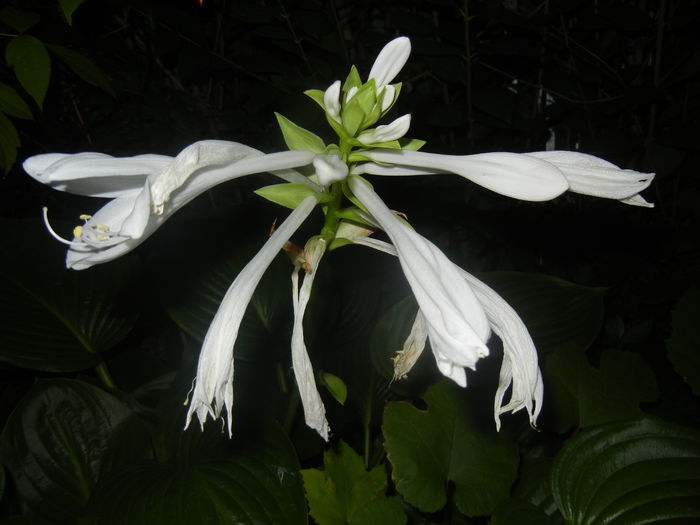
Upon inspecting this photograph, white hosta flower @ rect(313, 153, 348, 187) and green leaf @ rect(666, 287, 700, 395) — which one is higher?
white hosta flower @ rect(313, 153, 348, 187)

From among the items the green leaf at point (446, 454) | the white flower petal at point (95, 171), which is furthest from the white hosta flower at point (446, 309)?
the green leaf at point (446, 454)

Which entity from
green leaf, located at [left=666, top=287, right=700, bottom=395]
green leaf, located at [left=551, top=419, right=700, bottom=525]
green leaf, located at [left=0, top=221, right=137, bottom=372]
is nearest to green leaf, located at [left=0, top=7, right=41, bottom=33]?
green leaf, located at [left=0, top=221, right=137, bottom=372]

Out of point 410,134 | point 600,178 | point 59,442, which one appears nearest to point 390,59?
point 600,178

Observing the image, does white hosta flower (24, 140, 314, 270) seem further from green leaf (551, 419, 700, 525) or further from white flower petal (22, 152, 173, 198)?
green leaf (551, 419, 700, 525)

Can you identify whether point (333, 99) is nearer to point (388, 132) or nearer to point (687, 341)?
point (388, 132)

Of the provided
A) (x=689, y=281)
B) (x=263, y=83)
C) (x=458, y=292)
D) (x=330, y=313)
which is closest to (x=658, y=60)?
(x=689, y=281)

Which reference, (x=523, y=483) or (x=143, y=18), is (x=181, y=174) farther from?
(x=143, y=18)

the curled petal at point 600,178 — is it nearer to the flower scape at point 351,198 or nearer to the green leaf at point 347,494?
the flower scape at point 351,198
